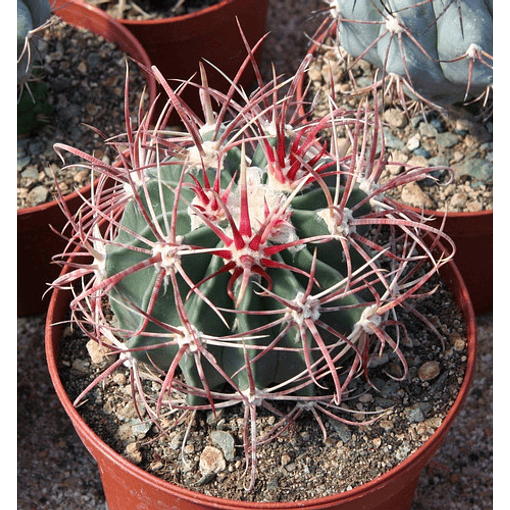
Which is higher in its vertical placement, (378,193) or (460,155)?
(378,193)

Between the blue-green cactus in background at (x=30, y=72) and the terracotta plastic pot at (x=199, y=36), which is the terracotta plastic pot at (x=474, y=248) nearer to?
the terracotta plastic pot at (x=199, y=36)

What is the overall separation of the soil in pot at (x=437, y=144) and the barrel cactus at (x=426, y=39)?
106 mm

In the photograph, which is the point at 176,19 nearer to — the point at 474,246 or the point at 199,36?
the point at 199,36

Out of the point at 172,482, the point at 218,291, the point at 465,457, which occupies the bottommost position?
the point at 465,457

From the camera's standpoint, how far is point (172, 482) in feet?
3.63

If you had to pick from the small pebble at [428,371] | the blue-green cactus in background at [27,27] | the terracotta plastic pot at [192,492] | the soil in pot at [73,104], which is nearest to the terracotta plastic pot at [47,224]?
the soil in pot at [73,104]

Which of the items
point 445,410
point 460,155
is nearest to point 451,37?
point 460,155

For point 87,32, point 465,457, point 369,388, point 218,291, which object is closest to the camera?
point 218,291

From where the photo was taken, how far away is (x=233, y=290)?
1.00 m

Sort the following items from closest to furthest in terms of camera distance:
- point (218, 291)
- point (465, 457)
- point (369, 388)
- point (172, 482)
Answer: point (218, 291) → point (172, 482) → point (369, 388) → point (465, 457)

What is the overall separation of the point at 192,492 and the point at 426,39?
84 centimetres

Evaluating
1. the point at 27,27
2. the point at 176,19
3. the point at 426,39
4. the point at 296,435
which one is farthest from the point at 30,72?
the point at 296,435

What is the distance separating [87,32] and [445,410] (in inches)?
45.9

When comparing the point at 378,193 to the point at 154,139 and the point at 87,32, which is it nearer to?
the point at 154,139
